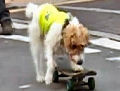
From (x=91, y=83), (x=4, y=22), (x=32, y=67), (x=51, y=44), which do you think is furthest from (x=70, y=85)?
(x=4, y=22)

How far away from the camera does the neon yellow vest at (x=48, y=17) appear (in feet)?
24.2

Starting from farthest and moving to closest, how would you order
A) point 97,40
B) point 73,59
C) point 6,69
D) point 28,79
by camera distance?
1. point 97,40
2. point 6,69
3. point 28,79
4. point 73,59

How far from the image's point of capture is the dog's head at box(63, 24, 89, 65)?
22.3 feet

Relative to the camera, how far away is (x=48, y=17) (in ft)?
24.9

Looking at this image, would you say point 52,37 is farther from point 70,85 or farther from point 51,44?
point 70,85

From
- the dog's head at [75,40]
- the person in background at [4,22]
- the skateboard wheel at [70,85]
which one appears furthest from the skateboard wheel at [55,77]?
the person in background at [4,22]

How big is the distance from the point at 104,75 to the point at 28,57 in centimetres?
212

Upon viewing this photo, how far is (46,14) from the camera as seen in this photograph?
7699 millimetres

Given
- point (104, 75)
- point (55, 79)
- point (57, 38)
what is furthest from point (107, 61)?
point (57, 38)

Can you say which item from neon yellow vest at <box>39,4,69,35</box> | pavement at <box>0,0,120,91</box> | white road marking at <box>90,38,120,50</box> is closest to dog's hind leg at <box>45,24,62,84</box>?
neon yellow vest at <box>39,4,69,35</box>

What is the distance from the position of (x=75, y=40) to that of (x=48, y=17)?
3.06ft

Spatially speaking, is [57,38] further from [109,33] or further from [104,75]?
[109,33]

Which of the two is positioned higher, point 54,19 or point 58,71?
point 54,19

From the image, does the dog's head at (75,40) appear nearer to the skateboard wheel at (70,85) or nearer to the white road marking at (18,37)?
the skateboard wheel at (70,85)
